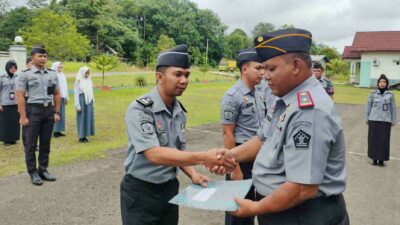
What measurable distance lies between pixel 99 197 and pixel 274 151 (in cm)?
361

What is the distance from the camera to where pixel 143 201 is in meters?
2.50

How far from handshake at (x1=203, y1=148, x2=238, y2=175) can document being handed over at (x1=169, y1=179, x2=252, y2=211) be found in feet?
0.46

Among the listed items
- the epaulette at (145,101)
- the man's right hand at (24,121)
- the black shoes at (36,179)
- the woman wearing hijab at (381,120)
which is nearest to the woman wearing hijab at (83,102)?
the man's right hand at (24,121)

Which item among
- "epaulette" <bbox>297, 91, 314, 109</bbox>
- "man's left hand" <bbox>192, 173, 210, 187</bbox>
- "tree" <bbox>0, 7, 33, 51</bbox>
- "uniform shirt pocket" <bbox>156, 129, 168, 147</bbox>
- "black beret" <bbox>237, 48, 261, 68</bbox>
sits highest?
"tree" <bbox>0, 7, 33, 51</bbox>

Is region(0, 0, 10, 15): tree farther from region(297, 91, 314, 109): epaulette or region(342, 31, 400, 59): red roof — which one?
region(297, 91, 314, 109): epaulette

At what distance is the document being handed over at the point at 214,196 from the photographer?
6.59ft

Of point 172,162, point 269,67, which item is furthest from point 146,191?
point 269,67

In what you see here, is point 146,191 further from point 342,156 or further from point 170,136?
point 342,156

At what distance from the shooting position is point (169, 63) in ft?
8.11

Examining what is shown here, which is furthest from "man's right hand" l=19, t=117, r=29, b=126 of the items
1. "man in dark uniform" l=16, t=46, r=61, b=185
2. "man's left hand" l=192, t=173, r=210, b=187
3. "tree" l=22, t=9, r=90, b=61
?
"tree" l=22, t=9, r=90, b=61

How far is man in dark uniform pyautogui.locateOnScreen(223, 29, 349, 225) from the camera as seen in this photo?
1.74m

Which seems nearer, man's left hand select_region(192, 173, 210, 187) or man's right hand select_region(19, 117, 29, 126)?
man's left hand select_region(192, 173, 210, 187)

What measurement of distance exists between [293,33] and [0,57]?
16.3m

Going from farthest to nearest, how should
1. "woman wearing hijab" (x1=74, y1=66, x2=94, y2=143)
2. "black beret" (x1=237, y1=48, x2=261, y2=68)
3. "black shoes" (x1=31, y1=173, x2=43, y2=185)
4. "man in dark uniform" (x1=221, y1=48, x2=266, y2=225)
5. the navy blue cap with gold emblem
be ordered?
"woman wearing hijab" (x1=74, y1=66, x2=94, y2=143), "black shoes" (x1=31, y1=173, x2=43, y2=185), "man in dark uniform" (x1=221, y1=48, x2=266, y2=225), "black beret" (x1=237, y1=48, x2=261, y2=68), the navy blue cap with gold emblem
